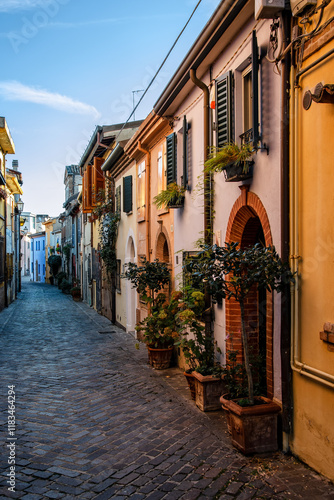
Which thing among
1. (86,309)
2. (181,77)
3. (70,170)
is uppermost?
(70,170)

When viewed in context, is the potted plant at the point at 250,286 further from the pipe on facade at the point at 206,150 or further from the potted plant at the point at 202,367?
the pipe on facade at the point at 206,150

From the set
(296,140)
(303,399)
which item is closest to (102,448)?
(303,399)

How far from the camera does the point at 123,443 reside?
18.8 feet

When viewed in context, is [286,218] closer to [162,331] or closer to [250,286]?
[250,286]

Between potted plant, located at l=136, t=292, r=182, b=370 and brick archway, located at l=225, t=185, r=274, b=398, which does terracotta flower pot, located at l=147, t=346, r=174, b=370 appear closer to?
potted plant, located at l=136, t=292, r=182, b=370

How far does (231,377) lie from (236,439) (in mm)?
1139

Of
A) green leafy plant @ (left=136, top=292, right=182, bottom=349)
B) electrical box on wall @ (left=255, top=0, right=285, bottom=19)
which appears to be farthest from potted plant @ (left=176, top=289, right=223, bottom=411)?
electrical box on wall @ (left=255, top=0, right=285, bottom=19)

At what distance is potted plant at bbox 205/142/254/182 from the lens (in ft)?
19.3

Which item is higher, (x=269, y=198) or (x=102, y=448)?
(x=269, y=198)

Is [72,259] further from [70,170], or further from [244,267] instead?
[244,267]

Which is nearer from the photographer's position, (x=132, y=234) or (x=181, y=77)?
(x=181, y=77)

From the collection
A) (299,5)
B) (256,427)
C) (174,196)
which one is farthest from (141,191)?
(256,427)

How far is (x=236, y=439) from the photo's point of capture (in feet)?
17.4

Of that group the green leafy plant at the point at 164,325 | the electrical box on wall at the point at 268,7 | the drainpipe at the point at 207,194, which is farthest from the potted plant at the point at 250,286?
the green leafy plant at the point at 164,325
